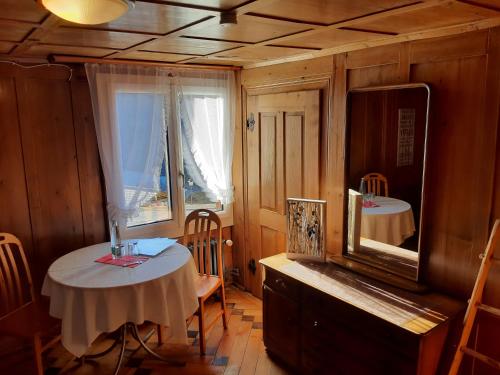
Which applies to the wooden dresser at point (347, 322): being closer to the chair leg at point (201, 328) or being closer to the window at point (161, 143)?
the chair leg at point (201, 328)

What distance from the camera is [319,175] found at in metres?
2.96

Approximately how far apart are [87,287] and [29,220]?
1.03 meters

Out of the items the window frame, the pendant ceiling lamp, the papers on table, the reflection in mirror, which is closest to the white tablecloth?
the papers on table

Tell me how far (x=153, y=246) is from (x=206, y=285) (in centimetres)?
50

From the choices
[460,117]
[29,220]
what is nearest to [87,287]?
[29,220]

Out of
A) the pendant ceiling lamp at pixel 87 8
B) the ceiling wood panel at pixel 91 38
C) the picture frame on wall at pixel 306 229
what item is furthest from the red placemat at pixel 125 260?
the pendant ceiling lamp at pixel 87 8

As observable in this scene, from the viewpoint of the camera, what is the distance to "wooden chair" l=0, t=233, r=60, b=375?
7.99 feet

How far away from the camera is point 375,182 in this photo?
252 centimetres

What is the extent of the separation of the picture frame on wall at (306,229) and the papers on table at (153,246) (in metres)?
0.90

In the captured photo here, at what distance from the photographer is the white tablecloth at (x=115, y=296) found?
2.27 m

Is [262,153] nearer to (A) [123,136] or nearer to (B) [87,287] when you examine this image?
(A) [123,136]

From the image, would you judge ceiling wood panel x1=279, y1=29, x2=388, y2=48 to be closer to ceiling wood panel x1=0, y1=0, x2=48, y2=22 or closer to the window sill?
ceiling wood panel x1=0, y1=0, x2=48, y2=22

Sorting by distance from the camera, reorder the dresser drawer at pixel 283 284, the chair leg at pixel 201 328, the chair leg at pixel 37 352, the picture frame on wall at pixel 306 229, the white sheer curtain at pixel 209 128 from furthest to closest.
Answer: the white sheer curtain at pixel 209 128 < the chair leg at pixel 201 328 < the picture frame on wall at pixel 306 229 < the dresser drawer at pixel 283 284 < the chair leg at pixel 37 352

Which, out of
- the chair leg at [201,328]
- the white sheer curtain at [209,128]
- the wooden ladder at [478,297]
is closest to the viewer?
the wooden ladder at [478,297]
